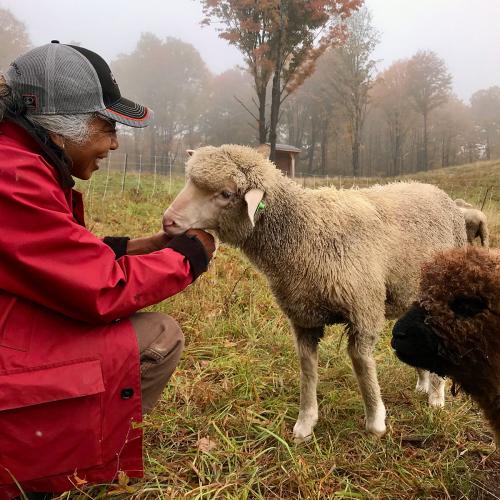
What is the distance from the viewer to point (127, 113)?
2.21 meters

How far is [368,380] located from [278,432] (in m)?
0.70

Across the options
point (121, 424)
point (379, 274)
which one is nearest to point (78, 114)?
point (121, 424)

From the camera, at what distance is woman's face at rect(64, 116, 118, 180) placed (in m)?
2.08

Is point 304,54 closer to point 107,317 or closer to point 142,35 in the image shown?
point 107,317

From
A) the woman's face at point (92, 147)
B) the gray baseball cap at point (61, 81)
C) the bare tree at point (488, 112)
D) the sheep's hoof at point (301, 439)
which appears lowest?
the sheep's hoof at point (301, 439)

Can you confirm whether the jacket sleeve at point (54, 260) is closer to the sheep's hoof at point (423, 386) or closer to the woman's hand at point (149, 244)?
the woman's hand at point (149, 244)

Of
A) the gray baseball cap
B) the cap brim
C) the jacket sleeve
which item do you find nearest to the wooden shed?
the cap brim

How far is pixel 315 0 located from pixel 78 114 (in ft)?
42.0

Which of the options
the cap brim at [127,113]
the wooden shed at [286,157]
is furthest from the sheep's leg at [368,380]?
the wooden shed at [286,157]

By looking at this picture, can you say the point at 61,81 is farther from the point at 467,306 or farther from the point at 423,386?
the point at 423,386

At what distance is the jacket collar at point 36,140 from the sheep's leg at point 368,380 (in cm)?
200

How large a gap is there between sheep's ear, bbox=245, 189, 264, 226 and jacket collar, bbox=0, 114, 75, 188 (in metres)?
1.03

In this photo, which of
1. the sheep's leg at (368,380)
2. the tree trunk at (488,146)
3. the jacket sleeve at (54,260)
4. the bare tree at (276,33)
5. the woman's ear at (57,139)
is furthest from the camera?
the tree trunk at (488,146)

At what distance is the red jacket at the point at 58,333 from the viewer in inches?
66.1
